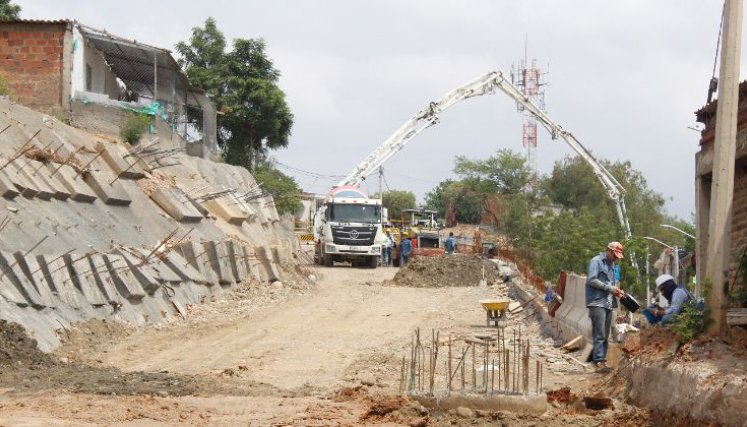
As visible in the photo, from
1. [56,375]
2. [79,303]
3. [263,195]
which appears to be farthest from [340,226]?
[56,375]

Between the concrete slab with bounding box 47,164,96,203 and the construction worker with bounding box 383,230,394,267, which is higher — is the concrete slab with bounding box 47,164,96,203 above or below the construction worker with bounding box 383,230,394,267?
above

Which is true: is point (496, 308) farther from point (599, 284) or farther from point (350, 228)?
point (350, 228)

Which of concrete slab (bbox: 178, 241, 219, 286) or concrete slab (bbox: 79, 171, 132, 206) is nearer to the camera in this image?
concrete slab (bbox: 178, 241, 219, 286)

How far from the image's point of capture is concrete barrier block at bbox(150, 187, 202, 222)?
27547mm

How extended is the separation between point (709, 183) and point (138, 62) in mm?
29599

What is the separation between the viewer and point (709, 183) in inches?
524

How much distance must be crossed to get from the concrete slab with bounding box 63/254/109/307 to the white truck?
2498 cm

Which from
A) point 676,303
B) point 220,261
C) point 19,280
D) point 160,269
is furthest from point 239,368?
point 220,261

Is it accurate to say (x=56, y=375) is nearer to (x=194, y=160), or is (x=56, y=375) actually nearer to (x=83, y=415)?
(x=83, y=415)

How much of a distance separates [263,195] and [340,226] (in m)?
3.60

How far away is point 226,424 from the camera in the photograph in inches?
374

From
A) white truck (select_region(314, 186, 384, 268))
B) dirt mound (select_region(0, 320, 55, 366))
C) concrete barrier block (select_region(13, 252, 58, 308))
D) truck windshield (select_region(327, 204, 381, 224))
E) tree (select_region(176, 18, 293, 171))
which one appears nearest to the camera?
dirt mound (select_region(0, 320, 55, 366))

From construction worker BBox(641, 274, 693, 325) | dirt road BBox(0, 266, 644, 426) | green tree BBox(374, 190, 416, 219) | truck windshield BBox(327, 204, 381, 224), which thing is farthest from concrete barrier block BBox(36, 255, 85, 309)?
green tree BBox(374, 190, 416, 219)

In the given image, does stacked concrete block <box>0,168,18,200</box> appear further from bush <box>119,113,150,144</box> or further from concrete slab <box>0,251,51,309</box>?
bush <box>119,113,150,144</box>
